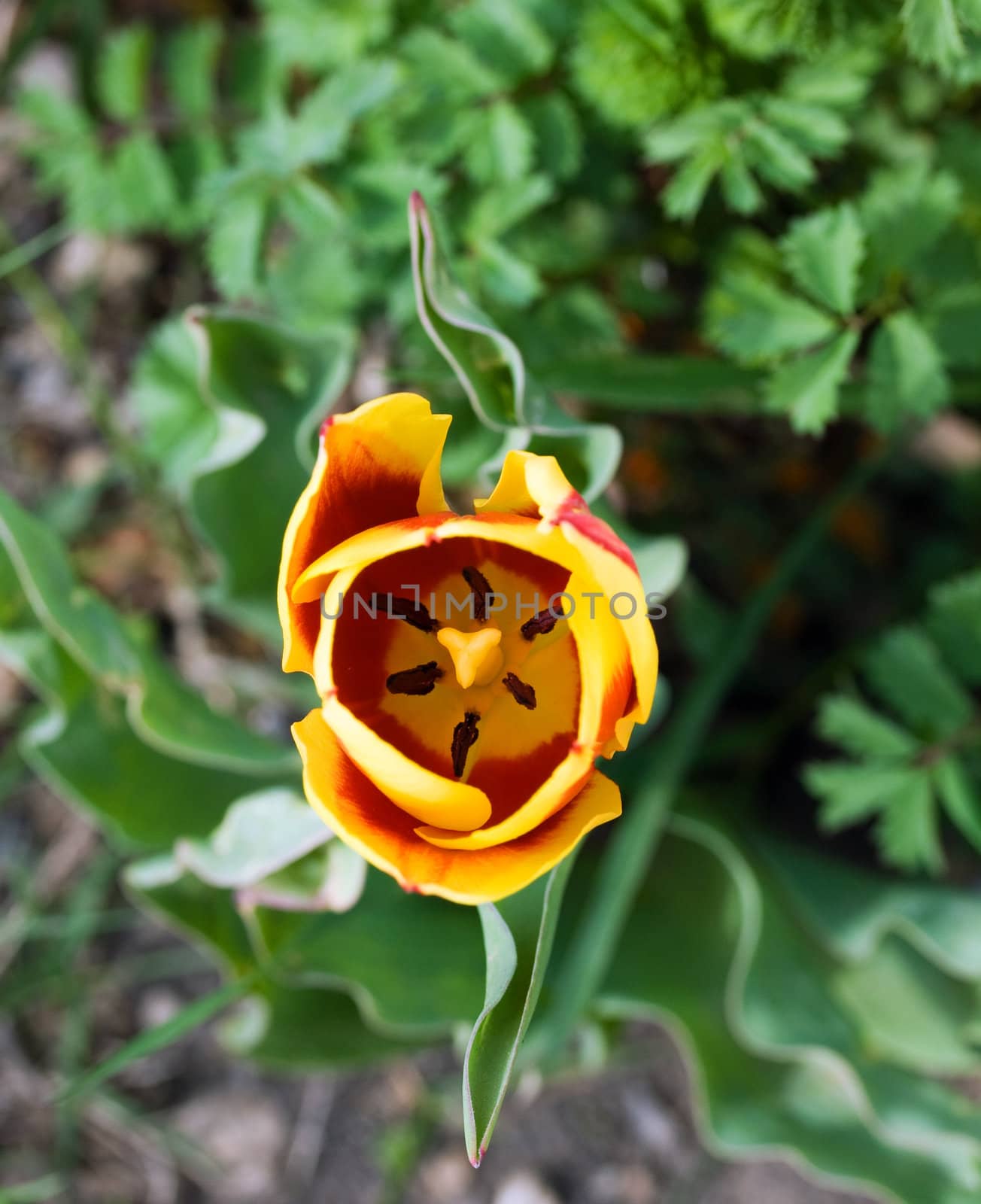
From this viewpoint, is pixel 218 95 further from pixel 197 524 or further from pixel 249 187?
pixel 197 524

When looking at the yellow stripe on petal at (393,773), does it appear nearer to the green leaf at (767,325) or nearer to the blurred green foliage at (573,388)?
the blurred green foliage at (573,388)

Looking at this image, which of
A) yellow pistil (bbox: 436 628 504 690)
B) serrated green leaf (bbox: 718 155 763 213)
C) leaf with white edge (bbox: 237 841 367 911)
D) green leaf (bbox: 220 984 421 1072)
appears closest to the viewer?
yellow pistil (bbox: 436 628 504 690)

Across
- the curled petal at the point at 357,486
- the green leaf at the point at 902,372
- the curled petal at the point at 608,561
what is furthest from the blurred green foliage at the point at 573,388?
the curled petal at the point at 608,561

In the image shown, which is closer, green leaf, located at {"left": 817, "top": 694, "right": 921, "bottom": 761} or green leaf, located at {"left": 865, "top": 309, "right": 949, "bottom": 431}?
green leaf, located at {"left": 865, "top": 309, "right": 949, "bottom": 431}

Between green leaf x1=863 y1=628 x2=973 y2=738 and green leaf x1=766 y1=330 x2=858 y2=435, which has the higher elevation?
green leaf x1=766 y1=330 x2=858 y2=435

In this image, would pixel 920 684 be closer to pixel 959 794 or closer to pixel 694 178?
pixel 959 794

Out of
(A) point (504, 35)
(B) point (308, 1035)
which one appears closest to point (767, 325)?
(A) point (504, 35)

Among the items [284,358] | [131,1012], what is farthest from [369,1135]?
[284,358]

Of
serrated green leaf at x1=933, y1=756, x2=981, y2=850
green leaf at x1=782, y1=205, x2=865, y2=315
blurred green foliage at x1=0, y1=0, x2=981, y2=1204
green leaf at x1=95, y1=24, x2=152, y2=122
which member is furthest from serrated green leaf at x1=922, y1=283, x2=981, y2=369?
green leaf at x1=95, y1=24, x2=152, y2=122

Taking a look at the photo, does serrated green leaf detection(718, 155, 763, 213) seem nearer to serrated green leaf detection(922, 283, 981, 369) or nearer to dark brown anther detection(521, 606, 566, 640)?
serrated green leaf detection(922, 283, 981, 369)
